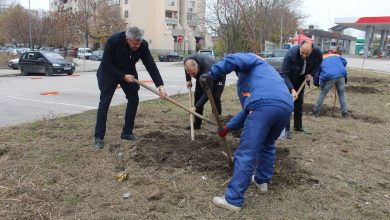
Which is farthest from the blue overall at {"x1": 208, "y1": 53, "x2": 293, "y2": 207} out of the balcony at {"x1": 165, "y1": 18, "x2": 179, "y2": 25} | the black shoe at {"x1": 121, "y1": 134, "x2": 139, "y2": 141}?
the balcony at {"x1": 165, "y1": 18, "x2": 179, "y2": 25}

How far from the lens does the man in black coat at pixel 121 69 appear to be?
495 centimetres

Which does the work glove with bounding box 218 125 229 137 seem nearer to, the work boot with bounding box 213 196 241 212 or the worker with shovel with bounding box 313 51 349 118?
the work boot with bounding box 213 196 241 212

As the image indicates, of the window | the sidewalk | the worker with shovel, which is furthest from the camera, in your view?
the window

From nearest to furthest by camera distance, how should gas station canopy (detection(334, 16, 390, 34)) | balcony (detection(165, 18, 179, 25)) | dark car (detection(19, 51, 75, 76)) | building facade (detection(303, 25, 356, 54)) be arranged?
dark car (detection(19, 51, 75, 76))
building facade (detection(303, 25, 356, 54))
gas station canopy (detection(334, 16, 390, 34))
balcony (detection(165, 18, 179, 25))

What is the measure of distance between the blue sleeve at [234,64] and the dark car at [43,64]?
1845 cm

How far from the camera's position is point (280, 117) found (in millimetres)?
3436

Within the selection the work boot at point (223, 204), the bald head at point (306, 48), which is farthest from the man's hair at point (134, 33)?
the bald head at point (306, 48)

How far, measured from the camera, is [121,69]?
17.1ft

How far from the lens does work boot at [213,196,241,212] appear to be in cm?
345

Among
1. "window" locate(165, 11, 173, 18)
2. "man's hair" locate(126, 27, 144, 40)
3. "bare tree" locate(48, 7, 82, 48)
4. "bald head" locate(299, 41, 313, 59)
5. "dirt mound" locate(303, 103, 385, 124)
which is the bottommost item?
"dirt mound" locate(303, 103, 385, 124)

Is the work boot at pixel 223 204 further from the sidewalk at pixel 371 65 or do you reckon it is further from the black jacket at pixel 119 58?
the sidewalk at pixel 371 65

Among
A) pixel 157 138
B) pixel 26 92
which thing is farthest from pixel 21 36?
pixel 157 138

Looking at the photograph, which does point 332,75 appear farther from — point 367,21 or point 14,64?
point 367,21

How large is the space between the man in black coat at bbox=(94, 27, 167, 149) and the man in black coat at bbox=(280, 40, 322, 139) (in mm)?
1929
